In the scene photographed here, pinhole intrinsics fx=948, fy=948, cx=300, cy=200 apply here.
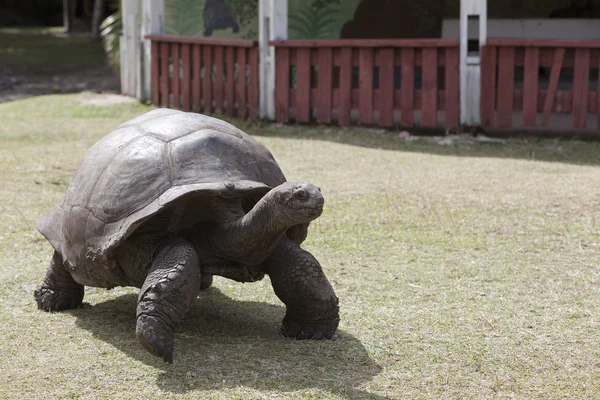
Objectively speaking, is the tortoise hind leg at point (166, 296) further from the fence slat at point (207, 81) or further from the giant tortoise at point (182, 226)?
the fence slat at point (207, 81)

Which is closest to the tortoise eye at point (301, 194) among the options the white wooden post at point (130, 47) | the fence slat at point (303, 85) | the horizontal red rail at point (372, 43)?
the horizontal red rail at point (372, 43)

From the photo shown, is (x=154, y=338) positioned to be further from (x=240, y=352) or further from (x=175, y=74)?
(x=175, y=74)

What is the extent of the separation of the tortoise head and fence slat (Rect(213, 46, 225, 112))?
7.60 m

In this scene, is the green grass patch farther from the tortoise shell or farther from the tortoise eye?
the tortoise eye

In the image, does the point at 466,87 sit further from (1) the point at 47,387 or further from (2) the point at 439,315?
(1) the point at 47,387

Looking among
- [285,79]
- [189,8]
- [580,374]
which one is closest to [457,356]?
[580,374]

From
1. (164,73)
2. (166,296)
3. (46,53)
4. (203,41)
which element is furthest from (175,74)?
(46,53)

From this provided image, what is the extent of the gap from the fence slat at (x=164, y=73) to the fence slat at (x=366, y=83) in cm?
281

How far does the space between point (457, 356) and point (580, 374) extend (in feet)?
1.63

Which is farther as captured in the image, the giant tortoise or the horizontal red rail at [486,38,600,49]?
the horizontal red rail at [486,38,600,49]

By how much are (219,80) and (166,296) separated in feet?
24.9

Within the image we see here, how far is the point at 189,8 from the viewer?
504 inches

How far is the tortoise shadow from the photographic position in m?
3.62

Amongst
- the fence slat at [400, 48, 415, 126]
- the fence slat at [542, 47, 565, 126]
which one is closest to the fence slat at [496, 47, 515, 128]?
the fence slat at [542, 47, 565, 126]
